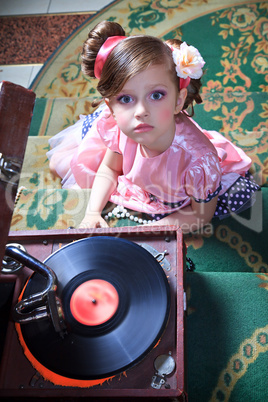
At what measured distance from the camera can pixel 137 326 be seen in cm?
86

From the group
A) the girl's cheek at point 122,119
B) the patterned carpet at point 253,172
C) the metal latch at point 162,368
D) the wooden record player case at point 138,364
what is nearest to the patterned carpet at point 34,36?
the patterned carpet at point 253,172

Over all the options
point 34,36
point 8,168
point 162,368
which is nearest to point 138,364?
point 162,368

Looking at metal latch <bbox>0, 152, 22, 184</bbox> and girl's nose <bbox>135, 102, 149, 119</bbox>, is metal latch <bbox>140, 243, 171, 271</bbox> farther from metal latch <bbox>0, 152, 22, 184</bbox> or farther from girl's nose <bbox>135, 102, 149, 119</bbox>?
metal latch <bbox>0, 152, 22, 184</bbox>

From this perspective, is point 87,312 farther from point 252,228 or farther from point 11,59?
point 11,59

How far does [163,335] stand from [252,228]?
0.58m

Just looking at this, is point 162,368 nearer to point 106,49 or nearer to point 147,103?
point 147,103

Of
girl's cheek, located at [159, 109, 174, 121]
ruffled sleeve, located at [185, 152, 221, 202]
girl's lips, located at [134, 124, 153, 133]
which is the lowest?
Answer: ruffled sleeve, located at [185, 152, 221, 202]

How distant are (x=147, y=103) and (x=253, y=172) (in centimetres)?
68

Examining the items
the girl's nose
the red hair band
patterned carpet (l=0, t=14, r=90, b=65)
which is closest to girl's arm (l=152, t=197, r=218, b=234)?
the girl's nose

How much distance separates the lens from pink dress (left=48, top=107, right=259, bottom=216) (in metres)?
1.16

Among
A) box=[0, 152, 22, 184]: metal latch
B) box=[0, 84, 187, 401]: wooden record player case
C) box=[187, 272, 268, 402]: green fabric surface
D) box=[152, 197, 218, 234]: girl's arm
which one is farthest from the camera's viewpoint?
box=[152, 197, 218, 234]: girl's arm

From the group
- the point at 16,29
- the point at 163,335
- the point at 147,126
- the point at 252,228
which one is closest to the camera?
the point at 163,335

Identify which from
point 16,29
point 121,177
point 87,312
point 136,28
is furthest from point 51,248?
point 16,29

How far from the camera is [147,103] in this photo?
3.20 feet
